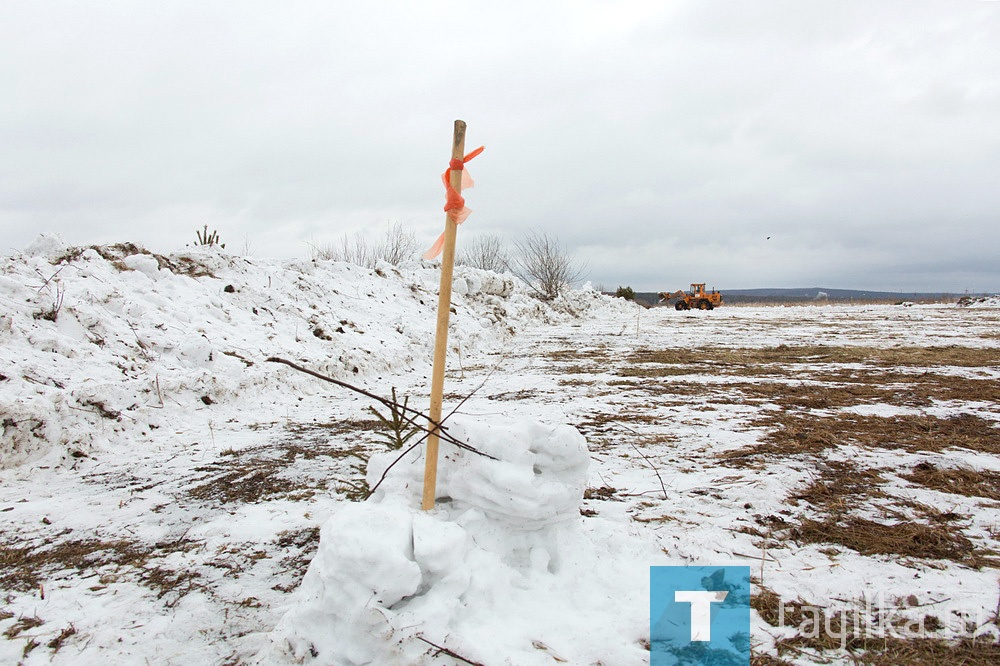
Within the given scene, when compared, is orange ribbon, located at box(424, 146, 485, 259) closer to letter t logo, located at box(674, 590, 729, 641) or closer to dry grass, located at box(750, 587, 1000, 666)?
letter t logo, located at box(674, 590, 729, 641)

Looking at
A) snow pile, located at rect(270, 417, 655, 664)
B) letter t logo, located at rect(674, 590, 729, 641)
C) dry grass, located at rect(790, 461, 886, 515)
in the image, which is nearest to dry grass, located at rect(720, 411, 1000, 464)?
dry grass, located at rect(790, 461, 886, 515)

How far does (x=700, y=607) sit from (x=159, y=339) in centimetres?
600

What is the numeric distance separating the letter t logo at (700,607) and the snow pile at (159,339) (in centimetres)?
429

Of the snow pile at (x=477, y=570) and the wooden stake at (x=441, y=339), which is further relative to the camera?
the wooden stake at (x=441, y=339)

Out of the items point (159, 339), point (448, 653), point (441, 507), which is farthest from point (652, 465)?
point (159, 339)

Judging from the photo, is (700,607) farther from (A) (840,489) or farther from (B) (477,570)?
(A) (840,489)

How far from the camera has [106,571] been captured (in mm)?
2354

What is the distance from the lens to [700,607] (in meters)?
2.12

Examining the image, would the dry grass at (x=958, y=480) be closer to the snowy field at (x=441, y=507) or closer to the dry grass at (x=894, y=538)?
the snowy field at (x=441, y=507)

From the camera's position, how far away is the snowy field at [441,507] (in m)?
1.86

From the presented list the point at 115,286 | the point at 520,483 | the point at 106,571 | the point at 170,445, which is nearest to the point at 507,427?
the point at 520,483

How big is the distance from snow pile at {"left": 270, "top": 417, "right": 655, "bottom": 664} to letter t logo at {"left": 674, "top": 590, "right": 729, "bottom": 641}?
0.18 m

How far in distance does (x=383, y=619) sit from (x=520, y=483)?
72cm

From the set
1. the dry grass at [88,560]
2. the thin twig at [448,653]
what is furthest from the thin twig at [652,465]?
the dry grass at [88,560]
